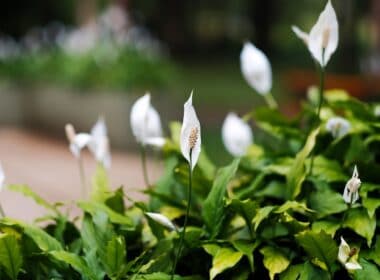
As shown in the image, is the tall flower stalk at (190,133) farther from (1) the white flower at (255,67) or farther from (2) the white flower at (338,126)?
(1) the white flower at (255,67)

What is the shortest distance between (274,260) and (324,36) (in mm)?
551

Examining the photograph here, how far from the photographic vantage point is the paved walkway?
6.38m

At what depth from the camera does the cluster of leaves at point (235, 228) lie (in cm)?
178

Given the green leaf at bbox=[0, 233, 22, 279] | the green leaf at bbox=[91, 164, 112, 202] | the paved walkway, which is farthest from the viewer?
the paved walkway

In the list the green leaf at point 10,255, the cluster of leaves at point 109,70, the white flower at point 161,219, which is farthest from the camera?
the cluster of leaves at point 109,70

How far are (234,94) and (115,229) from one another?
45.4 ft

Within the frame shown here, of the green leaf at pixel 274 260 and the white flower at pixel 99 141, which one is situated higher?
the white flower at pixel 99 141

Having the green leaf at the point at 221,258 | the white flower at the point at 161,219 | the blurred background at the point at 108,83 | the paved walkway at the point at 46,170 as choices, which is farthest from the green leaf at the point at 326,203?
the paved walkway at the point at 46,170

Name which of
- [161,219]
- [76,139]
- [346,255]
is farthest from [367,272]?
[76,139]

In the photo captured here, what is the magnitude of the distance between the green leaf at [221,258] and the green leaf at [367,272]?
10.4 inches

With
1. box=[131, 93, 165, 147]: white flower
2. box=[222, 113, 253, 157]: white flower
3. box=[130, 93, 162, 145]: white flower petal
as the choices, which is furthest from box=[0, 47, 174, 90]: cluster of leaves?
box=[130, 93, 162, 145]: white flower petal

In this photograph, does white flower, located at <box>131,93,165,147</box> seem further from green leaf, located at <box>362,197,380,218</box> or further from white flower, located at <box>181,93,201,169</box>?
green leaf, located at <box>362,197,380,218</box>

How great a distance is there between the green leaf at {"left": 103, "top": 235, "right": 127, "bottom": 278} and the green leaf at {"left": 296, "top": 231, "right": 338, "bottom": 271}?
1.31 ft

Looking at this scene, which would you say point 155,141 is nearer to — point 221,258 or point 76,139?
point 76,139
